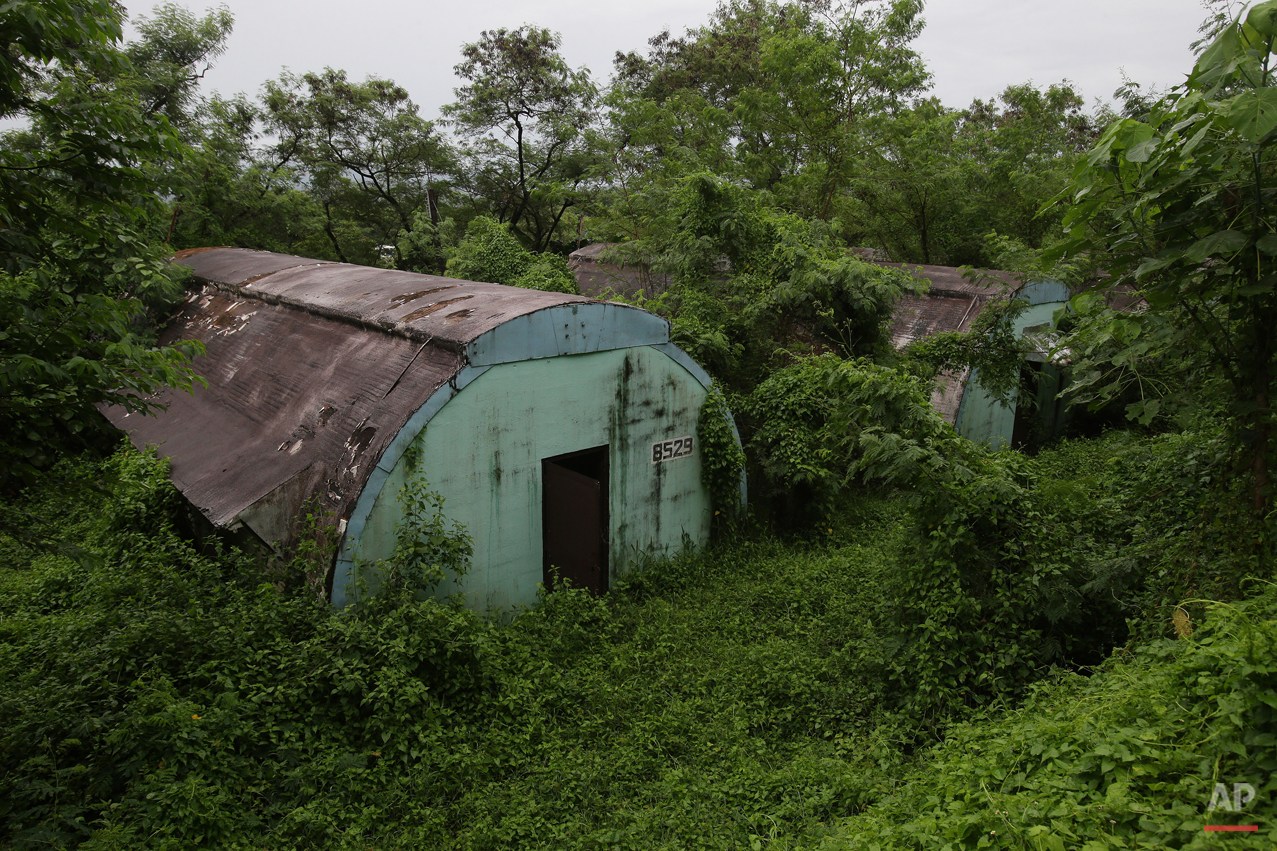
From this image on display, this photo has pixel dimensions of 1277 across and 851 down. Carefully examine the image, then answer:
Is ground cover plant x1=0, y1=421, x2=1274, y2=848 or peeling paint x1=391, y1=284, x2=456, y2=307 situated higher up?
peeling paint x1=391, y1=284, x2=456, y2=307

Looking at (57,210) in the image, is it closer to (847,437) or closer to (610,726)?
(610,726)

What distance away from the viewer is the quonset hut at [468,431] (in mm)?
6398

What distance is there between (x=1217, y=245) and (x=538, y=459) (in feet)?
17.5

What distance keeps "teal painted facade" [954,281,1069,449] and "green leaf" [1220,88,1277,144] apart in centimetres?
863

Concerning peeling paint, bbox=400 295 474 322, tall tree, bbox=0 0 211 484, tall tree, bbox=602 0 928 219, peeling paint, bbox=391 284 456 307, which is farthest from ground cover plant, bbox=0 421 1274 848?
tall tree, bbox=602 0 928 219

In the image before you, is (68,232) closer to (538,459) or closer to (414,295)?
(538,459)

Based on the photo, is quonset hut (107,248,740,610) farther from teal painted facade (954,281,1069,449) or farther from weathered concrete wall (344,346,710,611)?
teal painted facade (954,281,1069,449)

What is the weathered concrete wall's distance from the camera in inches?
258

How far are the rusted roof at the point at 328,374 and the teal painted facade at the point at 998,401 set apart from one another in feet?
19.4

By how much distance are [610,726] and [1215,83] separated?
5.06 m

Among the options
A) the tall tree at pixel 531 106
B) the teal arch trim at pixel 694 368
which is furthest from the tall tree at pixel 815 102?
the teal arch trim at pixel 694 368

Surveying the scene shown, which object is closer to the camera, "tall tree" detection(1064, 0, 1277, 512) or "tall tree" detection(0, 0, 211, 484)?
"tall tree" detection(1064, 0, 1277, 512)

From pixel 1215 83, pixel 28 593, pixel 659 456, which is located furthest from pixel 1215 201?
pixel 28 593

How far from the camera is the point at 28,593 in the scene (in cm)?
683
